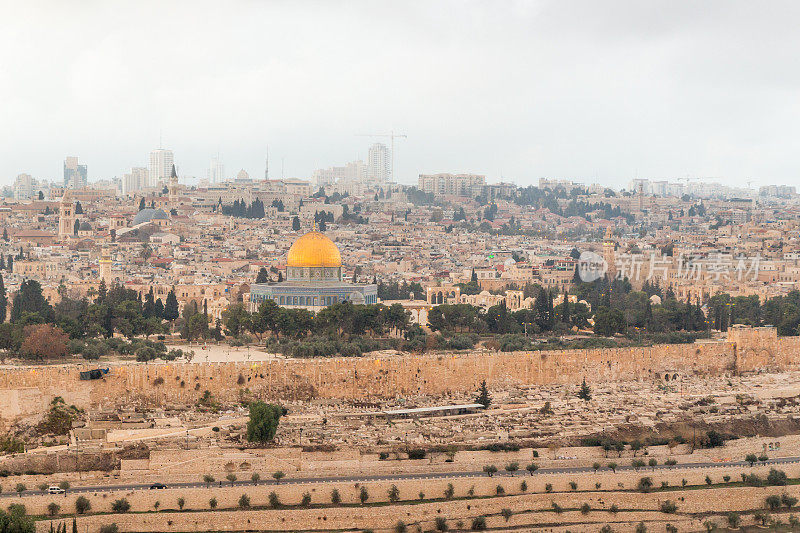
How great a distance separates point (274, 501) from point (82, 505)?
3.49 metres

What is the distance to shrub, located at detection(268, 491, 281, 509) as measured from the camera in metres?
27.6

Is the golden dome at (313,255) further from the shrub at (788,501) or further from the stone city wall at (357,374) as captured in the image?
the shrub at (788,501)

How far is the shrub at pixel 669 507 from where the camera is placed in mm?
28734

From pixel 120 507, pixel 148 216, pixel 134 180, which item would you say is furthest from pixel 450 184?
pixel 120 507

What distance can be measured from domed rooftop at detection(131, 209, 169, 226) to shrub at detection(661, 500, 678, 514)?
73314 mm

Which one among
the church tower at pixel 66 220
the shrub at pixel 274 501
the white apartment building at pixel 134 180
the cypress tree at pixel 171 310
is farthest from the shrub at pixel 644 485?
the white apartment building at pixel 134 180

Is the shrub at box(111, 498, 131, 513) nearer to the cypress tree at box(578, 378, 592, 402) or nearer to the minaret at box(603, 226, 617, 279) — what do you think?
the cypress tree at box(578, 378, 592, 402)

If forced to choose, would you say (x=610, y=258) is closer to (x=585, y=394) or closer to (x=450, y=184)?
(x=585, y=394)

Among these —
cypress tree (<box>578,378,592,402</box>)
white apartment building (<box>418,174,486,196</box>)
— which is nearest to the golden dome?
cypress tree (<box>578,378,592,402</box>)

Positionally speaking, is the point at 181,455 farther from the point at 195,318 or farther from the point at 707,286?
the point at 707,286

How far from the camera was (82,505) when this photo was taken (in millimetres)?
26688

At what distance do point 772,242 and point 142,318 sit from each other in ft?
193

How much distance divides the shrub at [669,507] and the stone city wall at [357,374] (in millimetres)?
9889

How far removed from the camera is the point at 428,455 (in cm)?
3048
